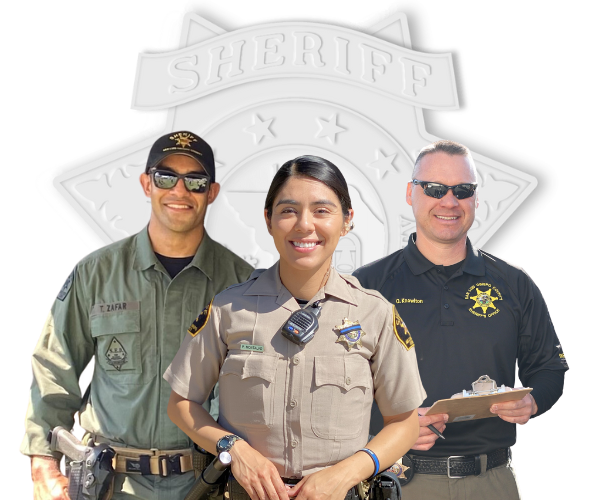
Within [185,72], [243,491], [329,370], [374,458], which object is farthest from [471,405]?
[185,72]

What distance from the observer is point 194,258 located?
4.36 metres

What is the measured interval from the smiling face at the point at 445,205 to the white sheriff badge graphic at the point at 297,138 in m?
0.43

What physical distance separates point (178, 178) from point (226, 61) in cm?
117

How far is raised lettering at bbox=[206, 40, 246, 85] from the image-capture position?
5043 millimetres

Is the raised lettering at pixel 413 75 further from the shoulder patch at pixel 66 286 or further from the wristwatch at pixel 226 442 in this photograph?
the wristwatch at pixel 226 442

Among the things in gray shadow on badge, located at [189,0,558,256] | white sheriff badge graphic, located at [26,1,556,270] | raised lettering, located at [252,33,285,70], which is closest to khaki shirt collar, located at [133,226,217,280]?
white sheriff badge graphic, located at [26,1,556,270]

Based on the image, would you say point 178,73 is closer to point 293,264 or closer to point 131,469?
point 293,264

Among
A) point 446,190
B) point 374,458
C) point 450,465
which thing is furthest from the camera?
point 446,190

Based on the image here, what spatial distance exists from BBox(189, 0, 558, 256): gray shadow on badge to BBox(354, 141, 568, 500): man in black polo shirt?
34 cm

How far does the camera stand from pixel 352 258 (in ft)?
16.3

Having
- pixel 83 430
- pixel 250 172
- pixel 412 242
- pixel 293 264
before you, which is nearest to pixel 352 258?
pixel 412 242

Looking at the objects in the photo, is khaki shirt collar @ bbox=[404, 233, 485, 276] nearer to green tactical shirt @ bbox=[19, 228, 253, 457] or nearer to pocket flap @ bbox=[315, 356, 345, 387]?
green tactical shirt @ bbox=[19, 228, 253, 457]

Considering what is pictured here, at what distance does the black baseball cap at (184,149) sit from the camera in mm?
4387

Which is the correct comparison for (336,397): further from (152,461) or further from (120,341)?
(120,341)
